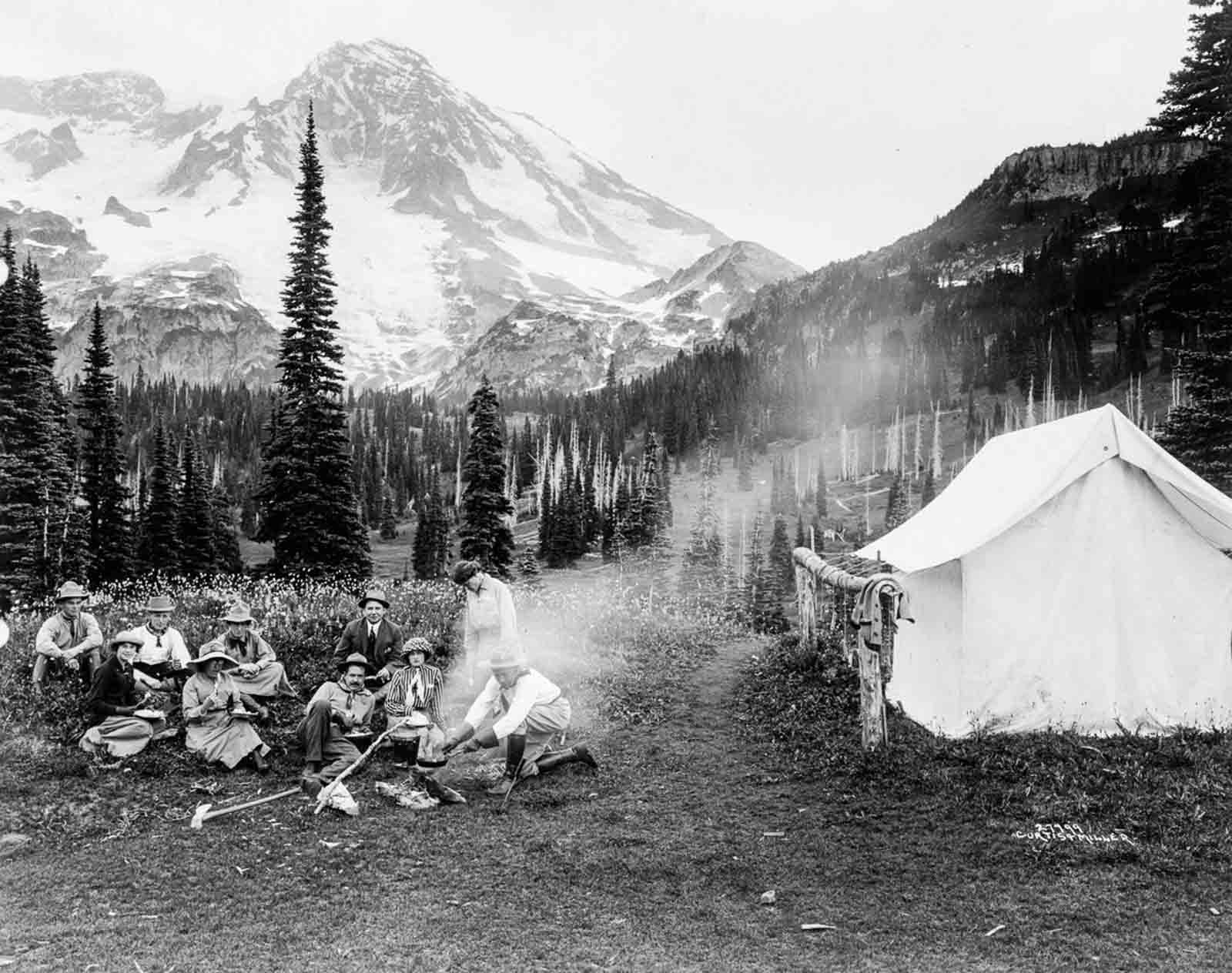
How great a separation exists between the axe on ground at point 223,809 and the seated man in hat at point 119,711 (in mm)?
1862

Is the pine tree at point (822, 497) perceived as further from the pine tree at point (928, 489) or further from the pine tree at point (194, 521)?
the pine tree at point (194, 521)

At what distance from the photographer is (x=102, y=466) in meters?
44.3

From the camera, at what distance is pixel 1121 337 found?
10306 cm

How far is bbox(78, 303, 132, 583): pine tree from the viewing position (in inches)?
1673

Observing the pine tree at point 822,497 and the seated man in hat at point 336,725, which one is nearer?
the seated man in hat at point 336,725

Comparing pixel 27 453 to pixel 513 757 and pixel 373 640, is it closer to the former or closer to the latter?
pixel 373 640

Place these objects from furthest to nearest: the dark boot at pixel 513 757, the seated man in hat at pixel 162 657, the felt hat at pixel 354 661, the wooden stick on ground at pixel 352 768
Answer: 1. the seated man in hat at pixel 162 657
2. the felt hat at pixel 354 661
3. the dark boot at pixel 513 757
4. the wooden stick on ground at pixel 352 768

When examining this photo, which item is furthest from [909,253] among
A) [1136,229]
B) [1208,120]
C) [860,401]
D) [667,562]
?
[1208,120]

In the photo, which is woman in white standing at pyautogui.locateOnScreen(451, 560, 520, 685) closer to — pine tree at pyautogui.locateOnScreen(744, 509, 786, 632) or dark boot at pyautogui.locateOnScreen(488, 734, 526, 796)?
dark boot at pyautogui.locateOnScreen(488, 734, 526, 796)

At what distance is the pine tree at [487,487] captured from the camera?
37.9 m

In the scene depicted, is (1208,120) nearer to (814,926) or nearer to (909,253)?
(814,926)

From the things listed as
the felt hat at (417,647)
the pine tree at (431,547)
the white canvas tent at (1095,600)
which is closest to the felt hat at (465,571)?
the felt hat at (417,647)

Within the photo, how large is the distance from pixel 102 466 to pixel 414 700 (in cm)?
4178

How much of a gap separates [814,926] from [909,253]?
19066 centimetres
